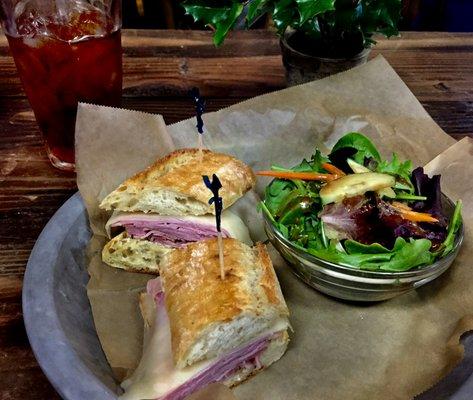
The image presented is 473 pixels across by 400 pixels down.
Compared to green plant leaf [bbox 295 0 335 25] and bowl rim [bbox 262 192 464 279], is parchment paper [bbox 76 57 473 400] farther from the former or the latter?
green plant leaf [bbox 295 0 335 25]

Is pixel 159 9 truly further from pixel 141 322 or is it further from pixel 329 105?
pixel 141 322

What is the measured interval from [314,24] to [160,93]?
2.23 feet

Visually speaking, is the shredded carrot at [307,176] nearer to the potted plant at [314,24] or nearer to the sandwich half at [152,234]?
the sandwich half at [152,234]

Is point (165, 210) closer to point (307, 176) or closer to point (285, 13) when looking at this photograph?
point (307, 176)

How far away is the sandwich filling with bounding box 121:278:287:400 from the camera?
46.1 inches

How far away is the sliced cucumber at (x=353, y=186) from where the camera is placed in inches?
55.9

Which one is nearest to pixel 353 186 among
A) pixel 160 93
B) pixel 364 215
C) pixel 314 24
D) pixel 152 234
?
pixel 364 215

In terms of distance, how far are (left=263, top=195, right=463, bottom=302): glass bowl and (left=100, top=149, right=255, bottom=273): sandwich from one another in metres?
0.21

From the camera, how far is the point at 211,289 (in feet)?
4.17

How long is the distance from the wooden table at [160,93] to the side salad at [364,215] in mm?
682

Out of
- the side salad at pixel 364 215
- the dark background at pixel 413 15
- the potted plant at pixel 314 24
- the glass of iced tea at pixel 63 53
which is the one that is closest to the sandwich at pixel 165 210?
the side salad at pixel 364 215

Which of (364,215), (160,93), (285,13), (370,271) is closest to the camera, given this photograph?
(370,271)

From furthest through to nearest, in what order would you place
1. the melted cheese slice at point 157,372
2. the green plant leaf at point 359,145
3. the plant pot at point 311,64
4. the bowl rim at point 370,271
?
the plant pot at point 311,64
the green plant leaf at point 359,145
the bowl rim at point 370,271
the melted cheese slice at point 157,372

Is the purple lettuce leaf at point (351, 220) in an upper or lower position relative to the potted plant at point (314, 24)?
lower
